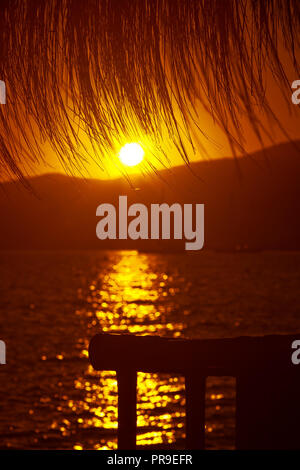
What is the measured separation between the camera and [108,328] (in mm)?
73875

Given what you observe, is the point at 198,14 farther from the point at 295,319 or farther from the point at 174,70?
the point at 295,319

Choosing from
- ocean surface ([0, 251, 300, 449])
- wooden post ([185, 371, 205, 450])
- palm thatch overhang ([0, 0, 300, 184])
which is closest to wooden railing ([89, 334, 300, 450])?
wooden post ([185, 371, 205, 450])

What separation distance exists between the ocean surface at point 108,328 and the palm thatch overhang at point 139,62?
1248 inches

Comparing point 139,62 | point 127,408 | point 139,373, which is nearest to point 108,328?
point 139,373

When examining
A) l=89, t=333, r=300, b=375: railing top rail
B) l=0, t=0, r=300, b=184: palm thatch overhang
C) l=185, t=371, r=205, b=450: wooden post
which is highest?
l=0, t=0, r=300, b=184: palm thatch overhang

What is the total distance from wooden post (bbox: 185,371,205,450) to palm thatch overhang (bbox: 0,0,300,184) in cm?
71

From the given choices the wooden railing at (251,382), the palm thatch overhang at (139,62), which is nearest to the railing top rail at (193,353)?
the wooden railing at (251,382)

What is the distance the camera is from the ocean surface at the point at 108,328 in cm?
3628

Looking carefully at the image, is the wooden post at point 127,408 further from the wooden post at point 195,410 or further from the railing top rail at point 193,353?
the wooden post at point 195,410

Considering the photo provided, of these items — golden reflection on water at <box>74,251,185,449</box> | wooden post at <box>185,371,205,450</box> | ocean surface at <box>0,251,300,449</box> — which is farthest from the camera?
golden reflection on water at <box>74,251,185,449</box>

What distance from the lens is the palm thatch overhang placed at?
191 cm

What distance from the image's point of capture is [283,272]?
14850 cm

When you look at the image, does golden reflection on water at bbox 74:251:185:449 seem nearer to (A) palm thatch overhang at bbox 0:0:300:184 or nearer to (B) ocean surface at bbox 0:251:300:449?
(B) ocean surface at bbox 0:251:300:449

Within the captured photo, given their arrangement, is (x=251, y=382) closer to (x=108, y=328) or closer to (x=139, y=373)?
(x=139, y=373)
